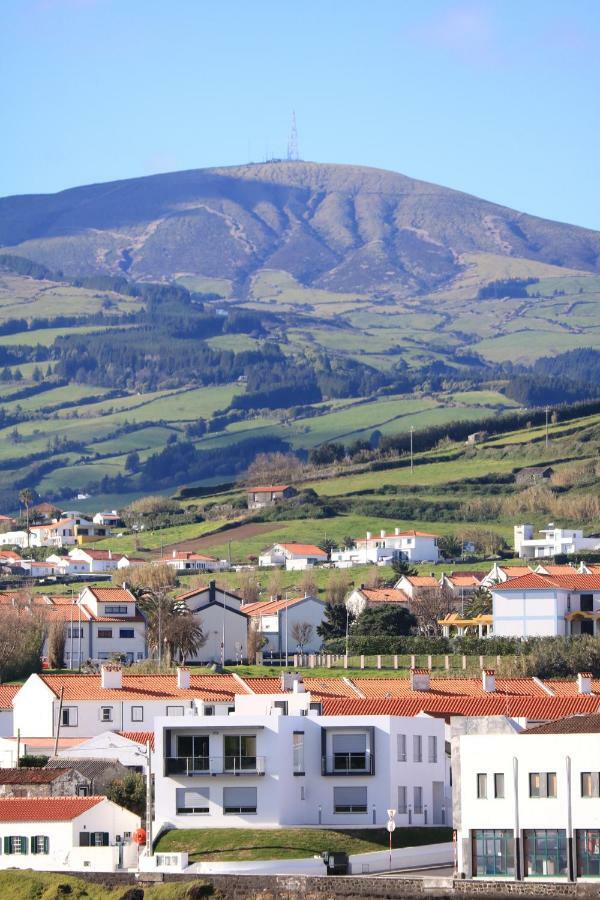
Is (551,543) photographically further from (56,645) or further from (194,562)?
(56,645)

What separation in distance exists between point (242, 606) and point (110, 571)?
32945 millimetres

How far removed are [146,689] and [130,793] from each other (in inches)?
787

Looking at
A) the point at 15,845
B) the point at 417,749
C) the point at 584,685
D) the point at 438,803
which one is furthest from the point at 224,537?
the point at 15,845

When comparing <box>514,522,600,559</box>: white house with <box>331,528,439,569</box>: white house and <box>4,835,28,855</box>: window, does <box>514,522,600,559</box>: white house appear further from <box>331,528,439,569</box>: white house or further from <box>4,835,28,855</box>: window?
<box>4,835,28,855</box>: window

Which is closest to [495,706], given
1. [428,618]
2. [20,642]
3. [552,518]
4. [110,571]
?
[20,642]

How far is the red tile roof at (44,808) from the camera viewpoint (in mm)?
61062

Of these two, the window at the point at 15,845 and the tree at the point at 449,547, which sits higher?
the tree at the point at 449,547

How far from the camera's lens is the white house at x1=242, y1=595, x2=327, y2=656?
442 ft

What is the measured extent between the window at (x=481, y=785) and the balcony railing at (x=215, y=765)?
9687 mm

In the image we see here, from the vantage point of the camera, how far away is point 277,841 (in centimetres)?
5925

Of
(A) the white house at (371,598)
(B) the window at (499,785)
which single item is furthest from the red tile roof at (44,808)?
(A) the white house at (371,598)

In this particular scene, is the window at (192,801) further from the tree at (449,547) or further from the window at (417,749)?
the tree at (449,547)

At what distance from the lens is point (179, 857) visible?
5706cm

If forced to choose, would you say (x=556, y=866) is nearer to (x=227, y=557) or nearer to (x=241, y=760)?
(x=241, y=760)
